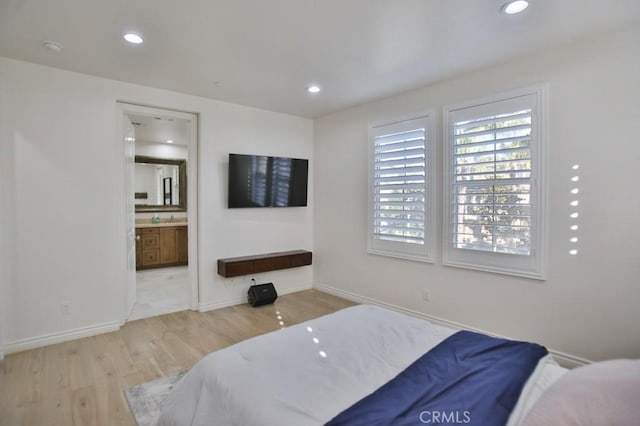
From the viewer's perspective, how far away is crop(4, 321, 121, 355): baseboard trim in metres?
3.02

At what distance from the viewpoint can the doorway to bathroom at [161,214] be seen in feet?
13.5

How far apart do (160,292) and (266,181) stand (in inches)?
93.9

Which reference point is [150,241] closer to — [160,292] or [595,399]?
[160,292]

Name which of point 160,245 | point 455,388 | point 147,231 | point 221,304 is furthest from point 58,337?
point 455,388

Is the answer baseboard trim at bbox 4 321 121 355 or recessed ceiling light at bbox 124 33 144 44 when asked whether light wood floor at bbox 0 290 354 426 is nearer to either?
baseboard trim at bbox 4 321 121 355

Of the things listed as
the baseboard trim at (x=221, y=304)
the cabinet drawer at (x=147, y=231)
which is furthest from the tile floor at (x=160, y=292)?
the cabinet drawer at (x=147, y=231)

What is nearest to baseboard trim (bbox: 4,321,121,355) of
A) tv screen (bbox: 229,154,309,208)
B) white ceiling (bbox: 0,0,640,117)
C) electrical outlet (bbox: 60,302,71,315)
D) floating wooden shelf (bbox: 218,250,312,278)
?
electrical outlet (bbox: 60,302,71,315)

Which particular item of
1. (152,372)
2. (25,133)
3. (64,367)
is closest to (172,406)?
(152,372)

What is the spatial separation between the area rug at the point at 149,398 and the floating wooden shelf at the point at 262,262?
1598 mm

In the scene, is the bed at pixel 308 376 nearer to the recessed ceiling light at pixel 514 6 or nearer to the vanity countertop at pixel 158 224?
the recessed ceiling light at pixel 514 6

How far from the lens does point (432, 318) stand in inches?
142

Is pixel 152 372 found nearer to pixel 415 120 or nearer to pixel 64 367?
pixel 64 367

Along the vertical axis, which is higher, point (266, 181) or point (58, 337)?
point (266, 181)

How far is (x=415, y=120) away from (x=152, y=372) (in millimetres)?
3575
